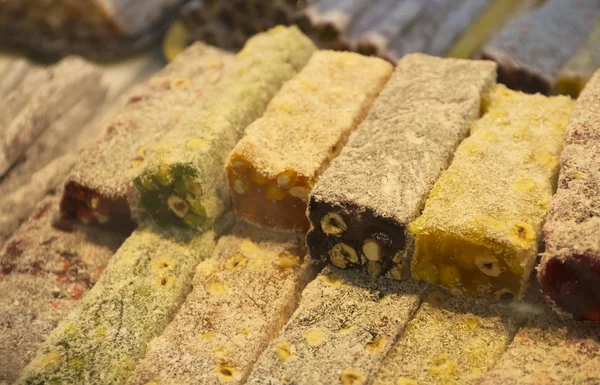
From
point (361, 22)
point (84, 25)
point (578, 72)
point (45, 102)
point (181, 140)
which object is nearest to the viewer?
point (181, 140)

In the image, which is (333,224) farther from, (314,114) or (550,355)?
(550,355)

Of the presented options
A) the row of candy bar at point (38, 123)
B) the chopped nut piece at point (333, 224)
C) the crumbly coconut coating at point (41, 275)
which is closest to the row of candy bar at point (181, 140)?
the crumbly coconut coating at point (41, 275)

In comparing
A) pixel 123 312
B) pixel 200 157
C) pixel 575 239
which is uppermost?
pixel 575 239

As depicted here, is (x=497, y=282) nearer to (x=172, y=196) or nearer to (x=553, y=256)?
(x=553, y=256)

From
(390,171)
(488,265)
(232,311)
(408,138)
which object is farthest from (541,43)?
(232,311)

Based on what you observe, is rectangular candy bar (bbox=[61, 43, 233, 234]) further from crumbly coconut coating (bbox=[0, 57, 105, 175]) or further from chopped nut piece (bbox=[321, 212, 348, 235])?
chopped nut piece (bbox=[321, 212, 348, 235])

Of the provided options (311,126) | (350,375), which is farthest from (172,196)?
(350,375)

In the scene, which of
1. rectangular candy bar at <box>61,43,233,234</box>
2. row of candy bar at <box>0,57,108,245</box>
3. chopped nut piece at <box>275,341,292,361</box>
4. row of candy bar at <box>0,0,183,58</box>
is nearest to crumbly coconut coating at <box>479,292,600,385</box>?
chopped nut piece at <box>275,341,292,361</box>
